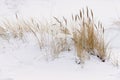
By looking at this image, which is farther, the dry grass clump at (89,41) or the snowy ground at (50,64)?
the dry grass clump at (89,41)

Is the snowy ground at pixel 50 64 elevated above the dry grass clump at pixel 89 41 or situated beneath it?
situated beneath

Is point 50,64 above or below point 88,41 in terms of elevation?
below

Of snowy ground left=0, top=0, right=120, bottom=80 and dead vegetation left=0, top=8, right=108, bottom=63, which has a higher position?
dead vegetation left=0, top=8, right=108, bottom=63

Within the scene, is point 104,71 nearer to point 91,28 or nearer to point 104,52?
point 104,52

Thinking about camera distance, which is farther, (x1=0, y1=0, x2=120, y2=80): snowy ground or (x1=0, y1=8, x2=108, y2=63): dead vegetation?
(x1=0, y1=8, x2=108, y2=63): dead vegetation

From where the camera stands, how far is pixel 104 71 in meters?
2.80

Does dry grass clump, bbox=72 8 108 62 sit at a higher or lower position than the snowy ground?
higher

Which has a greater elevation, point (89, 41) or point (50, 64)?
point (89, 41)

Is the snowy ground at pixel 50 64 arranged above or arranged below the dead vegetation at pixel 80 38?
below

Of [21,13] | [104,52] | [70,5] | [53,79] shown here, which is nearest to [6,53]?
[53,79]

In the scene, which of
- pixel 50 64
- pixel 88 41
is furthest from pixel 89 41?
pixel 50 64

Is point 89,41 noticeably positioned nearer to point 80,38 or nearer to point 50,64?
point 80,38

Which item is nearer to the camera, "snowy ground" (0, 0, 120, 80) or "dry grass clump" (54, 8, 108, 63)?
"snowy ground" (0, 0, 120, 80)

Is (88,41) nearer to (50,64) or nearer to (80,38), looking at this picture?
(80,38)
